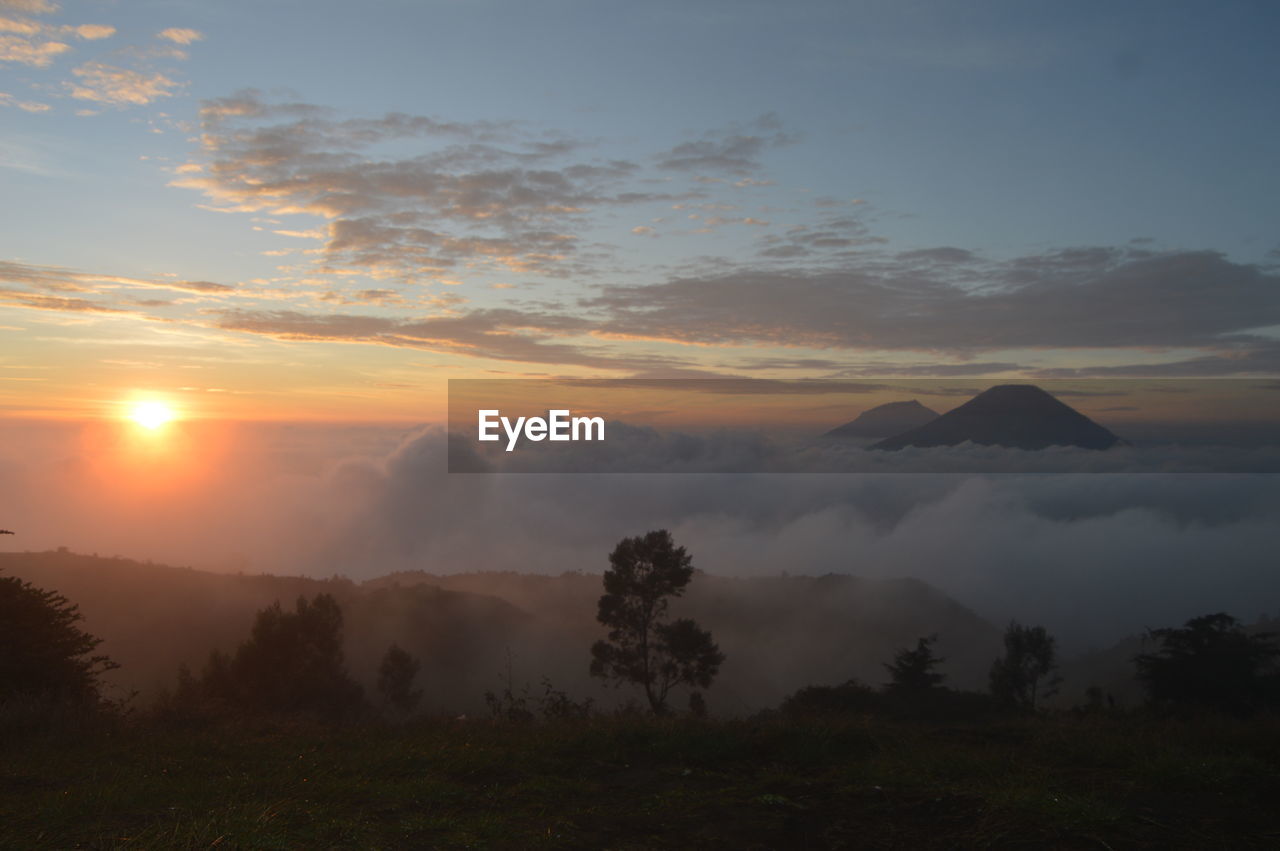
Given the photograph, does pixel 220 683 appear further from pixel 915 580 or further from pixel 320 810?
pixel 915 580

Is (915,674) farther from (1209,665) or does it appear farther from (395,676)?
(395,676)

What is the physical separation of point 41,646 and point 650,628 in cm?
1941

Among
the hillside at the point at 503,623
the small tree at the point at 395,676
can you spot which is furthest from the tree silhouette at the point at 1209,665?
the small tree at the point at 395,676

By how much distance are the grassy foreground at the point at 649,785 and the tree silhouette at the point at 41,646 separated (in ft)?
17.7

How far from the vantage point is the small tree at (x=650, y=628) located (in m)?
28.9

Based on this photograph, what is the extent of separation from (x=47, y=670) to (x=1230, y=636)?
29157 mm

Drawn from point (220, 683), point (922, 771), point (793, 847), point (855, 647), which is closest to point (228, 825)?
point (793, 847)

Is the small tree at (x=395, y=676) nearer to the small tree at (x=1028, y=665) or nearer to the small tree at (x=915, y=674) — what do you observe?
the small tree at (x=915, y=674)

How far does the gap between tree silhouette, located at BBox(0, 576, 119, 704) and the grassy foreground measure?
213 inches

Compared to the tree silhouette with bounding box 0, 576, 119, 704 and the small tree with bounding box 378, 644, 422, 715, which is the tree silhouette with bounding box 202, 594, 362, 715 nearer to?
the small tree with bounding box 378, 644, 422, 715

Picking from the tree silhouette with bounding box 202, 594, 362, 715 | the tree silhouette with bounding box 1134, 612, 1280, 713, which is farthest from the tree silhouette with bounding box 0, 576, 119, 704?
the tree silhouette with bounding box 1134, 612, 1280, 713

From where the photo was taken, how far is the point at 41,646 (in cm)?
1478

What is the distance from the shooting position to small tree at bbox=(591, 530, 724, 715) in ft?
94.7

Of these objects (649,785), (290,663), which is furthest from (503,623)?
(649,785)
